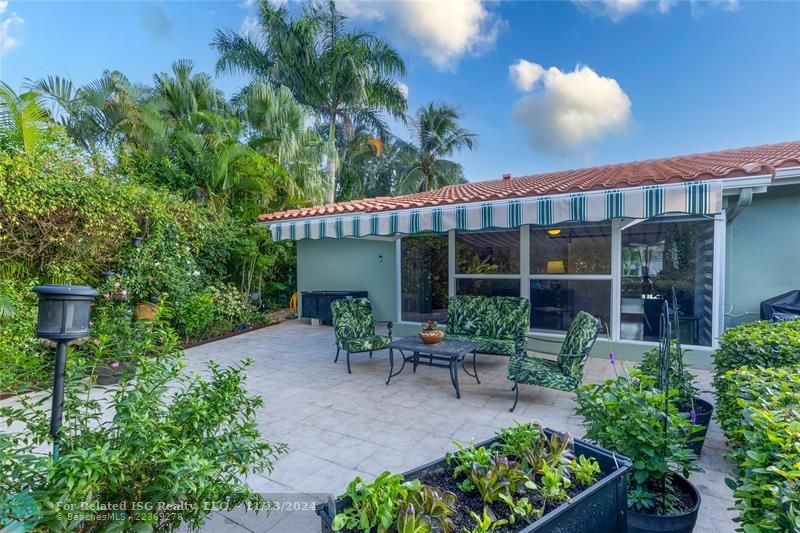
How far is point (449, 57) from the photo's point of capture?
19531 millimetres

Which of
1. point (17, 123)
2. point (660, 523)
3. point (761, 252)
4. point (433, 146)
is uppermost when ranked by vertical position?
point (433, 146)

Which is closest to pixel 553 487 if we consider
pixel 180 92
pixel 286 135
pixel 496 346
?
pixel 496 346

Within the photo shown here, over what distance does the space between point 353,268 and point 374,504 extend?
1254 cm

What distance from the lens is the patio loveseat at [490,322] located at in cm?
857

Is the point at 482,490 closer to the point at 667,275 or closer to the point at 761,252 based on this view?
the point at 667,275

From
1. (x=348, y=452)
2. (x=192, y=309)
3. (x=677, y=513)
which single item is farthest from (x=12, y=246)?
(x=677, y=513)

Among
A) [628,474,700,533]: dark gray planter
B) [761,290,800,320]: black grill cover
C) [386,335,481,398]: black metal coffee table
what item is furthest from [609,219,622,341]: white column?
[628,474,700,533]: dark gray planter

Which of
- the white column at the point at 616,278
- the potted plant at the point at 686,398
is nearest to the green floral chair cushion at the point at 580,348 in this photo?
the potted plant at the point at 686,398

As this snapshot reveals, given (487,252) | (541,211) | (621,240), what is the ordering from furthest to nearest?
1. (487,252)
2. (621,240)
3. (541,211)

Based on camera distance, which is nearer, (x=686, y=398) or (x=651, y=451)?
(x=651, y=451)

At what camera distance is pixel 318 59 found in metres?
21.5

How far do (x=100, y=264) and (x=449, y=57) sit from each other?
17.8 meters

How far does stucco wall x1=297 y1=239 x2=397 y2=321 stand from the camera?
1389cm

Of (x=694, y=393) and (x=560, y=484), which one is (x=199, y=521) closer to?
(x=560, y=484)
